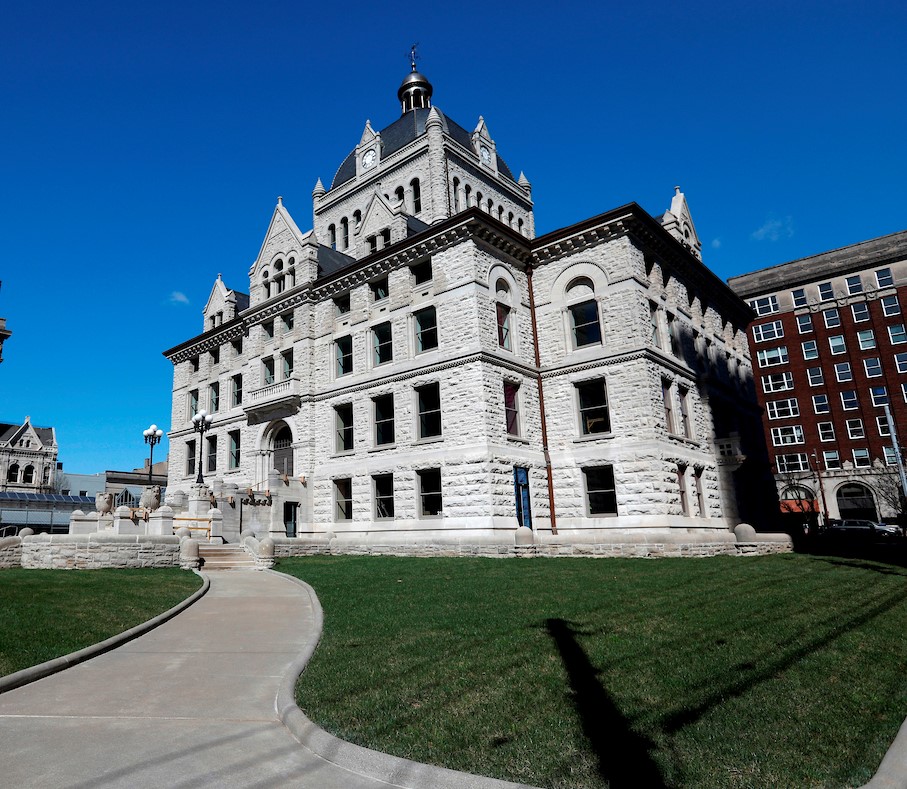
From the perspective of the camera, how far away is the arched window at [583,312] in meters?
27.3

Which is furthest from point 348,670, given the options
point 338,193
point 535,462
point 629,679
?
point 338,193

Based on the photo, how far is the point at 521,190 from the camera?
51438mm

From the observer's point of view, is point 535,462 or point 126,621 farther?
point 535,462

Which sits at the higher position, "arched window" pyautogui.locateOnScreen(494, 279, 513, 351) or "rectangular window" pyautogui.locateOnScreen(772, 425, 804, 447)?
"arched window" pyautogui.locateOnScreen(494, 279, 513, 351)

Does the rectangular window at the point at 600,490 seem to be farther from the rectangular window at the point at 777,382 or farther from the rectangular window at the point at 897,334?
the rectangular window at the point at 897,334

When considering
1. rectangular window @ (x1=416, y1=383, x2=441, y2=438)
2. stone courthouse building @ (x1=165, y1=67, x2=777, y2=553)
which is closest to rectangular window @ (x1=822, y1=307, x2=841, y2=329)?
stone courthouse building @ (x1=165, y1=67, x2=777, y2=553)

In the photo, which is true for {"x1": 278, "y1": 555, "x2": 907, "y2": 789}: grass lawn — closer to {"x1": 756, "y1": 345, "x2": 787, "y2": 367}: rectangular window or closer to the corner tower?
the corner tower

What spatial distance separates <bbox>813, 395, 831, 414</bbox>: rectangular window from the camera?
198 feet

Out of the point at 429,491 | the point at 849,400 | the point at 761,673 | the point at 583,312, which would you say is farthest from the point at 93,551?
the point at 849,400

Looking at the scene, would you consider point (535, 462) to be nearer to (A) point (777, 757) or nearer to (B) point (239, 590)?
(B) point (239, 590)

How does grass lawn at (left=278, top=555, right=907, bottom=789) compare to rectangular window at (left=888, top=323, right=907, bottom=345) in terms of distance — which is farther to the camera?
rectangular window at (left=888, top=323, right=907, bottom=345)

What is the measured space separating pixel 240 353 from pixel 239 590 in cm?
2626

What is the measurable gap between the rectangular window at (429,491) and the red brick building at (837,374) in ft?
128

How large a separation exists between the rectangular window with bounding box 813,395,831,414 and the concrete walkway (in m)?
63.8
